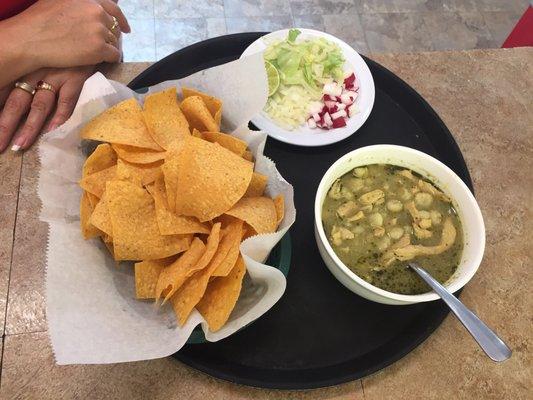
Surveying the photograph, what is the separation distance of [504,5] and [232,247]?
8.36ft

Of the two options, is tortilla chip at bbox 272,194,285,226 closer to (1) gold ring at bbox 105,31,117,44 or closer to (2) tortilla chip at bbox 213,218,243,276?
(2) tortilla chip at bbox 213,218,243,276

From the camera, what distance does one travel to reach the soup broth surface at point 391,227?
87cm

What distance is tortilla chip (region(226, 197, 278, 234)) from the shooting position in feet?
2.57

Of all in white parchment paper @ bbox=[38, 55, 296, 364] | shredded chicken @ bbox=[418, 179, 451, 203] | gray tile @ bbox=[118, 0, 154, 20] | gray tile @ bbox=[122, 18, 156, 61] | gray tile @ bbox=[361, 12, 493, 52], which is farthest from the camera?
gray tile @ bbox=[361, 12, 493, 52]

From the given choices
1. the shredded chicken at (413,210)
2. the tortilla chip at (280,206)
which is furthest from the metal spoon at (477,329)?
the tortilla chip at (280,206)

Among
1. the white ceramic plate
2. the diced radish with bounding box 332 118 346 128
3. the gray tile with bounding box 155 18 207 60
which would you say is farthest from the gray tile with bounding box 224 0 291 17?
the diced radish with bounding box 332 118 346 128

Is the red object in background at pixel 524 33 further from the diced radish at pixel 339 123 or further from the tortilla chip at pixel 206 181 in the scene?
the tortilla chip at pixel 206 181

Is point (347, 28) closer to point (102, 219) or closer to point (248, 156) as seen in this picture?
point (248, 156)

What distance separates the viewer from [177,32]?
237 centimetres

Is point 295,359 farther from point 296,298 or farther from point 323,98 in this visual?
point 323,98

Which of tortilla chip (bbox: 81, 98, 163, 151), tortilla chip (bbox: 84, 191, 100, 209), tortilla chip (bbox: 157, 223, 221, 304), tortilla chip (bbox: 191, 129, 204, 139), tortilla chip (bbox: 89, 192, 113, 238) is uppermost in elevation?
tortilla chip (bbox: 81, 98, 163, 151)

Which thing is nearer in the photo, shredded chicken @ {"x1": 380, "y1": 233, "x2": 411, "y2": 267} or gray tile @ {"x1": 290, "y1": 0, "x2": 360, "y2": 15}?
shredded chicken @ {"x1": 380, "y1": 233, "x2": 411, "y2": 267}

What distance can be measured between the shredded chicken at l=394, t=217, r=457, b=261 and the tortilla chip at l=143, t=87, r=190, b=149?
1.38 feet

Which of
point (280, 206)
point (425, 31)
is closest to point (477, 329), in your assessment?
point (280, 206)
